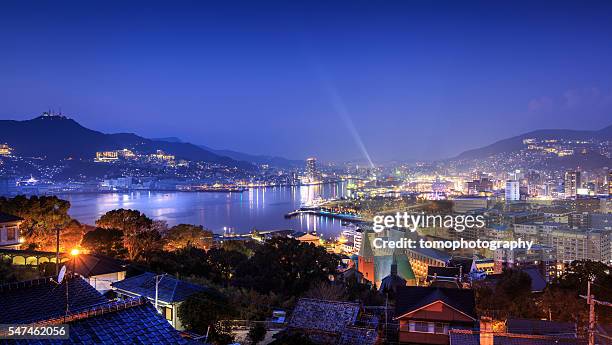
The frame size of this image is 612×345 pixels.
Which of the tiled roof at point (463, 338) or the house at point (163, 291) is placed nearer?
the tiled roof at point (463, 338)

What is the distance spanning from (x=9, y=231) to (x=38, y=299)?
17.8 ft

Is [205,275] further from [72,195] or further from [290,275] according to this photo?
[72,195]

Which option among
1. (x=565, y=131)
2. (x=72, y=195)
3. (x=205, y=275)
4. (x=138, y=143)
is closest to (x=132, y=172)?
(x=72, y=195)

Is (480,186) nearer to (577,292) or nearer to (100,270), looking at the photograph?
(577,292)

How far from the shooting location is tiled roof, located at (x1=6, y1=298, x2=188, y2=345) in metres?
1.75

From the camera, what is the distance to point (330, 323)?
183 inches

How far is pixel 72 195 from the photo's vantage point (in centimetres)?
3709

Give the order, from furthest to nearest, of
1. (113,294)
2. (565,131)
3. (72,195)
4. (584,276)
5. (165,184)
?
(565,131)
(165,184)
(72,195)
(584,276)
(113,294)

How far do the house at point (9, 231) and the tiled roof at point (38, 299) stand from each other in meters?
5.21

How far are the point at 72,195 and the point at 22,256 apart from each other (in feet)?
112

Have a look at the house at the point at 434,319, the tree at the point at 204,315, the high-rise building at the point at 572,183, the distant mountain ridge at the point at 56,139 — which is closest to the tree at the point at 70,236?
the tree at the point at 204,315

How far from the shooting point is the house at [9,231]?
259 inches

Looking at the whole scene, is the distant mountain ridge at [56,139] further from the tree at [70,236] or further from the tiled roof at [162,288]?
the tiled roof at [162,288]

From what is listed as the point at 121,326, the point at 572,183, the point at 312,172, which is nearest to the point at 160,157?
the point at 312,172
